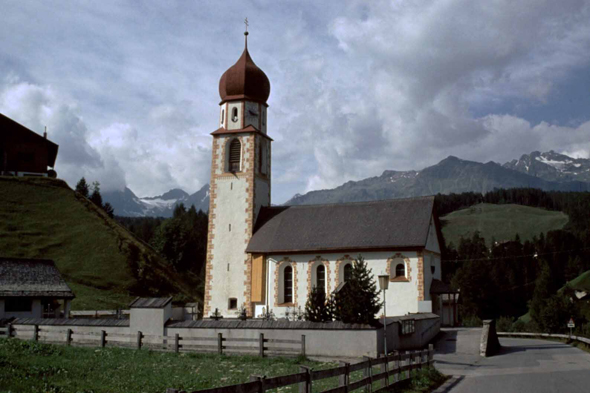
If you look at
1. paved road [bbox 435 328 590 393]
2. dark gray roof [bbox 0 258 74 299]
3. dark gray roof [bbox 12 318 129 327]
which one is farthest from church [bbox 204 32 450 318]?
dark gray roof [bbox 12 318 129 327]

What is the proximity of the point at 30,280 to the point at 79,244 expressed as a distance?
88.3 ft

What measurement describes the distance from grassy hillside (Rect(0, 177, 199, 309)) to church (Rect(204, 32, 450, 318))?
15756mm

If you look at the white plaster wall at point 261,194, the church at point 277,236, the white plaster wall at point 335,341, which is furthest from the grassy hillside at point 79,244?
the white plaster wall at point 335,341

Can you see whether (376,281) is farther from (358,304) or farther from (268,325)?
(268,325)

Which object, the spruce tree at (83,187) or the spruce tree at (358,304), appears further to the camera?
the spruce tree at (83,187)

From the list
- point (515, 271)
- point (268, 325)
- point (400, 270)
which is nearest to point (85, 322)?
point (268, 325)

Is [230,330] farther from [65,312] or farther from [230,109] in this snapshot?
[230,109]

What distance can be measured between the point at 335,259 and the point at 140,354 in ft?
70.5

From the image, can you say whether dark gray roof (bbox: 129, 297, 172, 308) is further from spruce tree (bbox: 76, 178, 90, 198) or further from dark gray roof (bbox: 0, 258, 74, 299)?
spruce tree (bbox: 76, 178, 90, 198)

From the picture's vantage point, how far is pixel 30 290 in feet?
138

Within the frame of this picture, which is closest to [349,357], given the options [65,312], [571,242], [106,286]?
[65,312]

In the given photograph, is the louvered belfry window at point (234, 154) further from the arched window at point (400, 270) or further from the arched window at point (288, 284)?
the arched window at point (400, 270)

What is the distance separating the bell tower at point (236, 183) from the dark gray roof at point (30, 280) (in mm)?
11372

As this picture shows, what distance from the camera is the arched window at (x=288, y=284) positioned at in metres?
44.8
